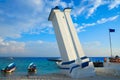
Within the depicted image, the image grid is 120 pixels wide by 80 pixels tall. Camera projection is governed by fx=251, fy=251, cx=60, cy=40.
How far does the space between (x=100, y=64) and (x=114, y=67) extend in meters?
16.0

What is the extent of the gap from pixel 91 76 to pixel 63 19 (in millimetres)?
6191

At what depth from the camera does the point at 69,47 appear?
76.6 feet

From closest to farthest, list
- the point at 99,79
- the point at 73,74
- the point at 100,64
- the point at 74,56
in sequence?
the point at 99,79
the point at 73,74
the point at 74,56
the point at 100,64

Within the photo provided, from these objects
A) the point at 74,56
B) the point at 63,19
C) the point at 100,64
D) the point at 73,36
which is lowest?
the point at 100,64

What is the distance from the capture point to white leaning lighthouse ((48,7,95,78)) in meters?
22.0

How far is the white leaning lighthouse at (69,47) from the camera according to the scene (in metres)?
22.0

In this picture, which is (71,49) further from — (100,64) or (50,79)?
(100,64)

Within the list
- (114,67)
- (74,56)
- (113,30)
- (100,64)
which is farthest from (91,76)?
(100,64)

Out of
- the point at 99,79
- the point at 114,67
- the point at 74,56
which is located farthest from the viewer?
the point at 114,67

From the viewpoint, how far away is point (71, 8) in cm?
2477

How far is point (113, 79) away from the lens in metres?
20.3

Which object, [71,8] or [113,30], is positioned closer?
[71,8]

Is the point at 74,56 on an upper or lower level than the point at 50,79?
upper

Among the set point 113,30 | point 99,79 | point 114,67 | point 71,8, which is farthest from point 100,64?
point 99,79
